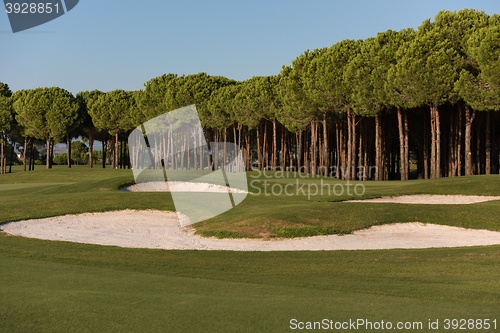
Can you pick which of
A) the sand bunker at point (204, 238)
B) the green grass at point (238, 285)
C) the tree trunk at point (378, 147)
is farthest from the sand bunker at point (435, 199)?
the tree trunk at point (378, 147)

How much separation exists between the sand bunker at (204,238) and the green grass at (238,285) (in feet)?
3.30

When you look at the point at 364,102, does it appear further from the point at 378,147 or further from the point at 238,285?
the point at 238,285

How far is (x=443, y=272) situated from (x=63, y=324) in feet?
29.5

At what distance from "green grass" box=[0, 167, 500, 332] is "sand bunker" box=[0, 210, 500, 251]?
101 centimetres

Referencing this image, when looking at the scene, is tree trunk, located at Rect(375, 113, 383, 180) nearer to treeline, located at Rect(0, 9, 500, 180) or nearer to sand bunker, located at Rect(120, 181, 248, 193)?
treeline, located at Rect(0, 9, 500, 180)

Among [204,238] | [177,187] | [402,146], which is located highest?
[402,146]

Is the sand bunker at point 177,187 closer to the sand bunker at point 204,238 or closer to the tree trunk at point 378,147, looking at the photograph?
the sand bunker at point 204,238

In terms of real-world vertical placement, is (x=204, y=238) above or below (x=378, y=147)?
below

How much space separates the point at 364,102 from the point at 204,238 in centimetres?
3073

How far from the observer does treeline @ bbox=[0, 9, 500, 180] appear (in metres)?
37.8

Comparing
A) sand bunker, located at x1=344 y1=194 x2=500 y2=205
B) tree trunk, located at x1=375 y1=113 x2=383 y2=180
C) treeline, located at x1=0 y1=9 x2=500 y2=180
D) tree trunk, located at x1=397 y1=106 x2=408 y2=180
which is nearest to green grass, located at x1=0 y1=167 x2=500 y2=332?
sand bunker, located at x1=344 y1=194 x2=500 y2=205

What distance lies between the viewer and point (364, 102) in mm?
43094

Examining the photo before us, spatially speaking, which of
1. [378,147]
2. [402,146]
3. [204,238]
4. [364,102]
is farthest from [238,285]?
[378,147]

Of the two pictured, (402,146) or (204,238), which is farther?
(402,146)
